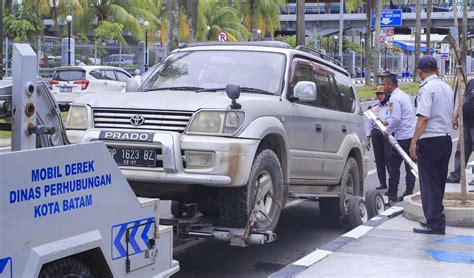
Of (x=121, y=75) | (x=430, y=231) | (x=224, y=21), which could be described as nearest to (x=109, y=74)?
(x=121, y=75)

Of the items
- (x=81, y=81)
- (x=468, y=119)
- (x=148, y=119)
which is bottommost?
(x=468, y=119)

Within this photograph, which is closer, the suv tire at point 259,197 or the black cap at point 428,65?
the suv tire at point 259,197

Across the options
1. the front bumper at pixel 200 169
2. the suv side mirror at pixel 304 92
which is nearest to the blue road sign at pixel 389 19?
A: the suv side mirror at pixel 304 92

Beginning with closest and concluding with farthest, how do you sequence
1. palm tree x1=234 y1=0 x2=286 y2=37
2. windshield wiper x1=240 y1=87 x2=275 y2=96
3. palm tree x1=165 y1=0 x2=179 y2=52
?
windshield wiper x1=240 y1=87 x2=275 y2=96, palm tree x1=165 y1=0 x2=179 y2=52, palm tree x1=234 y1=0 x2=286 y2=37

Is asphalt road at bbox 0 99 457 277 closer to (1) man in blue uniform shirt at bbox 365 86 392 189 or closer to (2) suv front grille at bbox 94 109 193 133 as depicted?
(2) suv front grille at bbox 94 109 193 133

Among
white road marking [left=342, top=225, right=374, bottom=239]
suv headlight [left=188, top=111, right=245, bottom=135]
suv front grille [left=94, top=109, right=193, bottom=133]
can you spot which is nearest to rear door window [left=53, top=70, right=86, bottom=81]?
white road marking [left=342, top=225, right=374, bottom=239]

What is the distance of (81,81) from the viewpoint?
24.7 meters

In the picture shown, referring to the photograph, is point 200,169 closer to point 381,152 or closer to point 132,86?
point 132,86

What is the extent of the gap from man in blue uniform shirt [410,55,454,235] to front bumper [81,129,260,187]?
2221 millimetres

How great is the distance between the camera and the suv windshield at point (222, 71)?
25.6 ft

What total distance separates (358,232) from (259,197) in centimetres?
177

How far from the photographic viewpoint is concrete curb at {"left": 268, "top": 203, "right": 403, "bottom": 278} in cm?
657

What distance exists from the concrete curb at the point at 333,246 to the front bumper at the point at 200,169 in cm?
85

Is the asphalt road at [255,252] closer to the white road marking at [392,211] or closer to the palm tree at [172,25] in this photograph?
the white road marking at [392,211]
